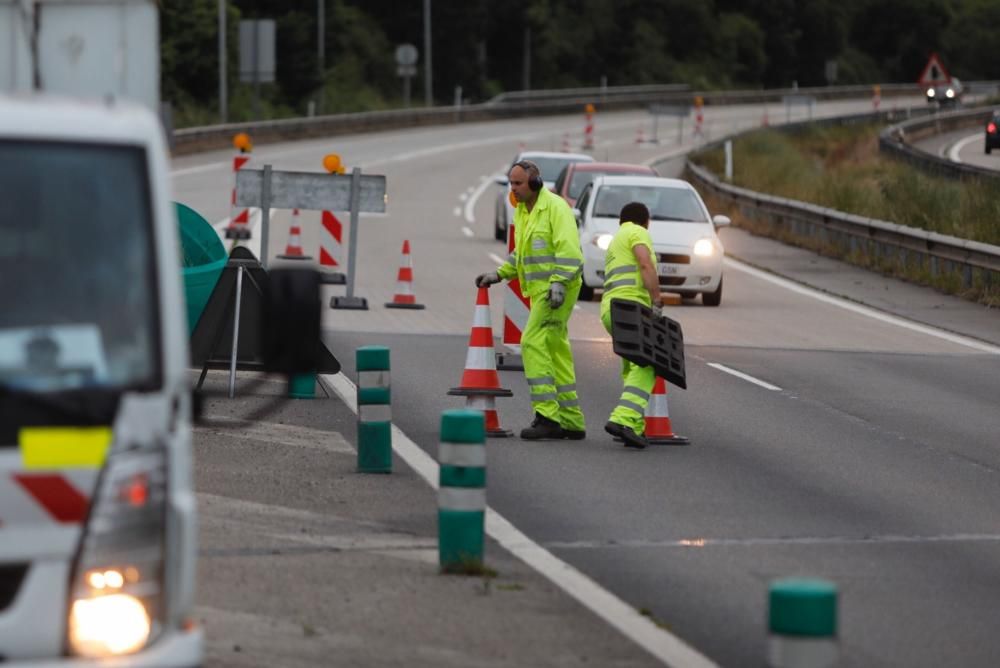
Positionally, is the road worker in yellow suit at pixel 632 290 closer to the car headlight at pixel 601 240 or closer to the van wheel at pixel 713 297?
the car headlight at pixel 601 240

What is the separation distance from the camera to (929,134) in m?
74.3

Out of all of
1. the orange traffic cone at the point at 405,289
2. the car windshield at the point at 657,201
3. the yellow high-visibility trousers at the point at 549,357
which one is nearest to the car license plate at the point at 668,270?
the car windshield at the point at 657,201

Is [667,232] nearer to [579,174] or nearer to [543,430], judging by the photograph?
[579,174]

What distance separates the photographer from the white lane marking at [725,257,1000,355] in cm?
2155

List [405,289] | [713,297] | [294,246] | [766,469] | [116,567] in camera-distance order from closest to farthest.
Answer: [116,567], [766,469], [405,289], [713,297], [294,246]

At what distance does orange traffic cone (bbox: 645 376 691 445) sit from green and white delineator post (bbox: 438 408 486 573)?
191 inches

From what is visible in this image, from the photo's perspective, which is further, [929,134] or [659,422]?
[929,134]

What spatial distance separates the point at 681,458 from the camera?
13.5 meters

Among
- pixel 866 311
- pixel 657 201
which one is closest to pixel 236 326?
pixel 866 311

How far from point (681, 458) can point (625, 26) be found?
10310 cm

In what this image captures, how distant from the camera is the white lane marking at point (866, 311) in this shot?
2155 cm

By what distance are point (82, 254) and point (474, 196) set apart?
39.7 metres

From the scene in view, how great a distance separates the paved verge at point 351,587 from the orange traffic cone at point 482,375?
4.79ft

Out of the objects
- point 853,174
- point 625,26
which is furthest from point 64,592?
point 625,26
